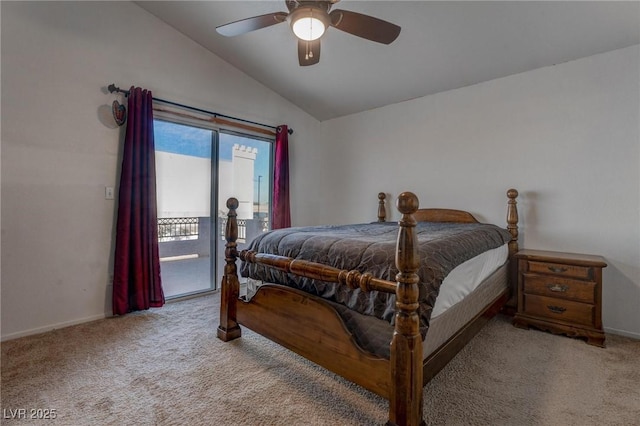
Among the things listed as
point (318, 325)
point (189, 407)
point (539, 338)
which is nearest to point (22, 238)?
point (189, 407)

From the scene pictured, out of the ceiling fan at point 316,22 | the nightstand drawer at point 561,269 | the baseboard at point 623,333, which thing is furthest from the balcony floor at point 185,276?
the baseboard at point 623,333

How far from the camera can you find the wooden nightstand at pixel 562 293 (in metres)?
2.33

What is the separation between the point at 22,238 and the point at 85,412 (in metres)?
1.68

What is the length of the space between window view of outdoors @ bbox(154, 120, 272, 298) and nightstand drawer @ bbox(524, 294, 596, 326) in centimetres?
326

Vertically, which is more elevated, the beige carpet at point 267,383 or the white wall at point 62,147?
the white wall at point 62,147

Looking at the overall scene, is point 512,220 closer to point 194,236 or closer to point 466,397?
point 466,397

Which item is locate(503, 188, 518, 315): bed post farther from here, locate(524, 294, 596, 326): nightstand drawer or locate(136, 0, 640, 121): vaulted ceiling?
locate(136, 0, 640, 121): vaulted ceiling

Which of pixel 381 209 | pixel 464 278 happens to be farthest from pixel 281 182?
pixel 464 278

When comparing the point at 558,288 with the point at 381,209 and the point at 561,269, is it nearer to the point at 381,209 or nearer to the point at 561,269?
the point at 561,269

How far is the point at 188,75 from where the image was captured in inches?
134

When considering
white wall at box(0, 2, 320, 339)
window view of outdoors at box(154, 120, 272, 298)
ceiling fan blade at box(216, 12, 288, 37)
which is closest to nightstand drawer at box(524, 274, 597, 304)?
ceiling fan blade at box(216, 12, 288, 37)

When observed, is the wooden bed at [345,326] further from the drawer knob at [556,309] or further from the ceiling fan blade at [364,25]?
the ceiling fan blade at [364,25]

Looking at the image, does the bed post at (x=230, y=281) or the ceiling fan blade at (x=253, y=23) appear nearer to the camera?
the ceiling fan blade at (x=253, y=23)

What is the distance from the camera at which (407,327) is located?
1.27 metres
